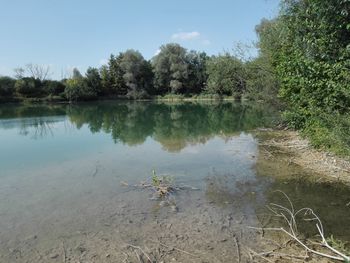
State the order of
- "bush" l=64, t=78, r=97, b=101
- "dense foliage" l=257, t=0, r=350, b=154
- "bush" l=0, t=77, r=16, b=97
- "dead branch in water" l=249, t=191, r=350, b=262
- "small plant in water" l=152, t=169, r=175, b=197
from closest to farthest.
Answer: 1. "dead branch in water" l=249, t=191, r=350, b=262
2. "dense foliage" l=257, t=0, r=350, b=154
3. "small plant in water" l=152, t=169, r=175, b=197
4. "bush" l=0, t=77, r=16, b=97
5. "bush" l=64, t=78, r=97, b=101

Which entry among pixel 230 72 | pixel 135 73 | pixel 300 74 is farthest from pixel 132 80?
pixel 300 74

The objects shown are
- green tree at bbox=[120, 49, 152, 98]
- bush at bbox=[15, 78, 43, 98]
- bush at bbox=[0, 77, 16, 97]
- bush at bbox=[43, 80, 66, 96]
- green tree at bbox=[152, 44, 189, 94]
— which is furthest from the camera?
green tree at bbox=[120, 49, 152, 98]

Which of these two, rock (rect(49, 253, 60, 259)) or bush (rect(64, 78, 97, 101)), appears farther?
bush (rect(64, 78, 97, 101))

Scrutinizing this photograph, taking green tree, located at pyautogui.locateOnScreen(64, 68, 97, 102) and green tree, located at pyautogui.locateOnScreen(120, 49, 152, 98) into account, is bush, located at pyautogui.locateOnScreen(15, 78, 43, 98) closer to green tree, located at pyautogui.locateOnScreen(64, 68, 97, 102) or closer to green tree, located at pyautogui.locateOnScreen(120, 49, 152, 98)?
green tree, located at pyautogui.locateOnScreen(64, 68, 97, 102)

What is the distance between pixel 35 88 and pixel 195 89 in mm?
30375

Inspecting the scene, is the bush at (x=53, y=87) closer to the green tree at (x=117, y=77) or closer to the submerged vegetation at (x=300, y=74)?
the submerged vegetation at (x=300, y=74)

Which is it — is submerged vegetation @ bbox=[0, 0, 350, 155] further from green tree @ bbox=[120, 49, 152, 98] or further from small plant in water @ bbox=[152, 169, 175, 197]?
green tree @ bbox=[120, 49, 152, 98]

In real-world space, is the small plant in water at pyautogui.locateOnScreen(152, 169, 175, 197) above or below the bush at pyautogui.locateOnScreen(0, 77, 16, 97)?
below

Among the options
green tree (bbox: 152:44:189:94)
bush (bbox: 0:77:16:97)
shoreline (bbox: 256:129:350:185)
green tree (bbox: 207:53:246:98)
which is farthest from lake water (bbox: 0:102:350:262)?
green tree (bbox: 152:44:189:94)

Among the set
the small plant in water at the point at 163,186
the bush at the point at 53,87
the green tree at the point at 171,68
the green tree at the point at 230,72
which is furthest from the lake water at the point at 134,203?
the green tree at the point at 171,68

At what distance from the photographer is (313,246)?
211 inches

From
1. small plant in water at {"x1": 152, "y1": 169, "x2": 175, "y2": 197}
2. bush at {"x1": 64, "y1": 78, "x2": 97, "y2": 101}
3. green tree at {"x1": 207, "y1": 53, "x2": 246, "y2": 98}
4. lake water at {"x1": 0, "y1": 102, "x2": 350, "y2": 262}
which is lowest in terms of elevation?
lake water at {"x1": 0, "y1": 102, "x2": 350, "y2": 262}

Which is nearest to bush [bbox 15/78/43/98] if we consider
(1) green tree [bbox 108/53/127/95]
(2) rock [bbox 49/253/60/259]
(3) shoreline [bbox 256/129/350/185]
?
(1) green tree [bbox 108/53/127/95]

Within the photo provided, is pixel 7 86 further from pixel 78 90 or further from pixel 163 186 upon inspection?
pixel 163 186
